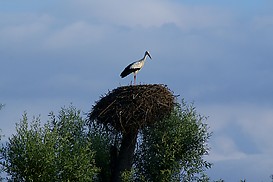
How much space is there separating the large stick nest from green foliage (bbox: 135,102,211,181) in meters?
3.40

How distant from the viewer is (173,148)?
47.3 metres

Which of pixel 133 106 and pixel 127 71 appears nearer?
pixel 133 106

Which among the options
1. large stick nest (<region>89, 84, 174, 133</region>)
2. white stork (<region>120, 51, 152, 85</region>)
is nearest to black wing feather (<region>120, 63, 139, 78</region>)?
white stork (<region>120, 51, 152, 85</region>)

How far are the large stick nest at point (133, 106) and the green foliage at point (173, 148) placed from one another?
3396 millimetres

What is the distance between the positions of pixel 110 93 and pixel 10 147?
5.24m

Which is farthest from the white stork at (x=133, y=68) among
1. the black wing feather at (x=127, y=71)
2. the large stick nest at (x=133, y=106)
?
the large stick nest at (x=133, y=106)

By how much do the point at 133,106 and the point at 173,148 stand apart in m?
5.98

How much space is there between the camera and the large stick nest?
42188 millimetres

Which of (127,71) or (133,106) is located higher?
(127,71)

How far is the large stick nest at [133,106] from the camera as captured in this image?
4219 cm

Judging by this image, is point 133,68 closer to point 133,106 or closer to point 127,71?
point 127,71

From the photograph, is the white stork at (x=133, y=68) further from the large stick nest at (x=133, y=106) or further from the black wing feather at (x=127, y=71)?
the large stick nest at (x=133, y=106)

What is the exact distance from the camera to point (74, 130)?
4700cm

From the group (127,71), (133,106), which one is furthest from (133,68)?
(133,106)
